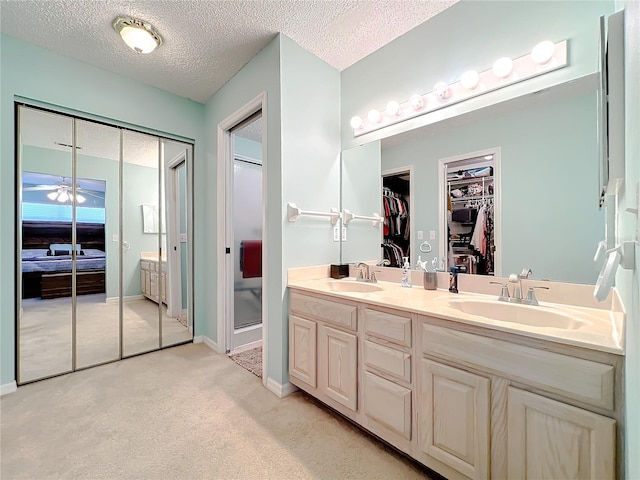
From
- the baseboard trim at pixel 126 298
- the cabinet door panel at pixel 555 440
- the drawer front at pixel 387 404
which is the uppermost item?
the baseboard trim at pixel 126 298

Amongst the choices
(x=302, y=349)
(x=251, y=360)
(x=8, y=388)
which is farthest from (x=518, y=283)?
→ (x=8, y=388)

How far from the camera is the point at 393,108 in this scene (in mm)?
2051

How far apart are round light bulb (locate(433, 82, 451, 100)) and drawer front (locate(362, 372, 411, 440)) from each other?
69.0 inches

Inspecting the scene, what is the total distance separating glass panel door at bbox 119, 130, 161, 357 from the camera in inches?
104

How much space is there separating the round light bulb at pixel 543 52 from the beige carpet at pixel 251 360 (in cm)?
275

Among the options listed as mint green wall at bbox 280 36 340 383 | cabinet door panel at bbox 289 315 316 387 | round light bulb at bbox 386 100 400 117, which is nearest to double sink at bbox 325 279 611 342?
A: cabinet door panel at bbox 289 315 316 387

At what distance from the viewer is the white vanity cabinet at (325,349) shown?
163cm

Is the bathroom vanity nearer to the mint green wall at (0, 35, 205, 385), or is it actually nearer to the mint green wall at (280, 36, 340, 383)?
the mint green wall at (280, 36, 340, 383)

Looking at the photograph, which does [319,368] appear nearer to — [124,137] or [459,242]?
[459,242]

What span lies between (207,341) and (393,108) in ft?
9.43

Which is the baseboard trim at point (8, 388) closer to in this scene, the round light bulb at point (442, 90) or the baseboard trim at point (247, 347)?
the baseboard trim at point (247, 347)

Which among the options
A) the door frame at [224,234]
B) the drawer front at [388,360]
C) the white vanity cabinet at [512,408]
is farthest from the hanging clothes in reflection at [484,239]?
the door frame at [224,234]

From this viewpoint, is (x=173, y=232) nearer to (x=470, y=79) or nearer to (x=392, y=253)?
(x=392, y=253)

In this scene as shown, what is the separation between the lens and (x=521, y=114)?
1.52 m
